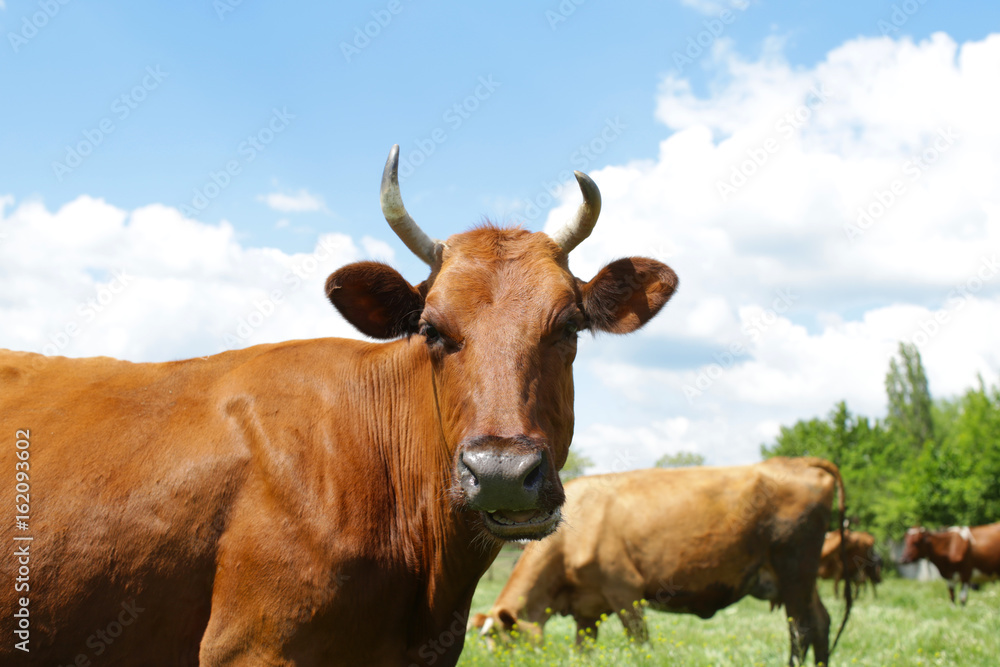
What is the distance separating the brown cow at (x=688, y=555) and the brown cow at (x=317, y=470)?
8.32m

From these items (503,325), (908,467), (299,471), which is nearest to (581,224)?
(503,325)

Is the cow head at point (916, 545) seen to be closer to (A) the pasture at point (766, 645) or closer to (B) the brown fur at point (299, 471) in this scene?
(A) the pasture at point (766, 645)

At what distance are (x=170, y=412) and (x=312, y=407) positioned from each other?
73 cm

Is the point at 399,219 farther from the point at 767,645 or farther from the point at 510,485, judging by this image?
the point at 767,645

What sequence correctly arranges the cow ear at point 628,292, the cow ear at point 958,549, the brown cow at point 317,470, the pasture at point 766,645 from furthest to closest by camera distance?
the cow ear at point 958,549
the pasture at point 766,645
the cow ear at point 628,292
the brown cow at point 317,470

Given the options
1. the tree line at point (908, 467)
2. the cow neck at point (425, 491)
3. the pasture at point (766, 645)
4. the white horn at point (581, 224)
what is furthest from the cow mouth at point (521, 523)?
the tree line at point (908, 467)

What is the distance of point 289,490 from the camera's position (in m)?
3.58

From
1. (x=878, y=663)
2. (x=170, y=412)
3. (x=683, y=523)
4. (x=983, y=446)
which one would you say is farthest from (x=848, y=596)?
(x=983, y=446)

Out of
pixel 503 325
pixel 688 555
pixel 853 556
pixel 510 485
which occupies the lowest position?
pixel 853 556

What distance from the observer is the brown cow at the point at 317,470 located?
3377 mm

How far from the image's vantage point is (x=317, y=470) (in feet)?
12.1

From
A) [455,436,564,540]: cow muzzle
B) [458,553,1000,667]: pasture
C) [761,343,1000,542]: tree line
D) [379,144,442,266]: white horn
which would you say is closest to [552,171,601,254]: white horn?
[379,144,442,266]: white horn

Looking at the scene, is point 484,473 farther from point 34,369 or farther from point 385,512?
point 34,369

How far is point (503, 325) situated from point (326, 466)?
3.77ft
